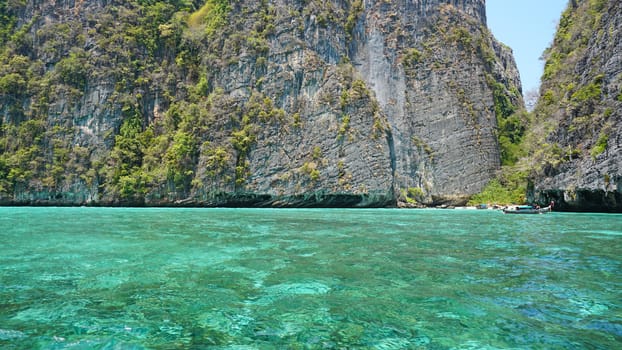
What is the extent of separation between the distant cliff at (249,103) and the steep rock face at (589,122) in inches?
626

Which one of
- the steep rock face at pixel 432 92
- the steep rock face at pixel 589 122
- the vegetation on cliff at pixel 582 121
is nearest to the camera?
the steep rock face at pixel 589 122

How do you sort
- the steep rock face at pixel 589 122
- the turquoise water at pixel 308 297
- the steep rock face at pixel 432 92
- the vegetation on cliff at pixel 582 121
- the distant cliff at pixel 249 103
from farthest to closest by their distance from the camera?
1. the steep rock face at pixel 432 92
2. the distant cliff at pixel 249 103
3. the vegetation on cliff at pixel 582 121
4. the steep rock face at pixel 589 122
5. the turquoise water at pixel 308 297

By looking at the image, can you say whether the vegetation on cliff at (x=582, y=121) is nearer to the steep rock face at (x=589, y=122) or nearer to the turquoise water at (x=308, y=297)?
the steep rock face at (x=589, y=122)

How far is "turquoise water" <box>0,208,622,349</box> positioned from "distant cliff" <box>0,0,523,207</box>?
113ft

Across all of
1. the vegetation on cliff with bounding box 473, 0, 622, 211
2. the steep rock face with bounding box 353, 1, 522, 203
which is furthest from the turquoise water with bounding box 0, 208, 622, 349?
the steep rock face with bounding box 353, 1, 522, 203

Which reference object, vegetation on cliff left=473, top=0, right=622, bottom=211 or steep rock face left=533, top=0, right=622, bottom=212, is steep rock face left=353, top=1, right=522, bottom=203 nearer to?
vegetation on cliff left=473, top=0, right=622, bottom=211

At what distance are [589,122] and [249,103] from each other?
34.2 metres

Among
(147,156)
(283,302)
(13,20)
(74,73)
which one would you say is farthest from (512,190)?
(13,20)

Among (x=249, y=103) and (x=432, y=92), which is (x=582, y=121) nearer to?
(x=432, y=92)

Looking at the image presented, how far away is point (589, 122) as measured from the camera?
29.8 m

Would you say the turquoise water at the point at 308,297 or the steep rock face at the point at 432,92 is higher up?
the steep rock face at the point at 432,92

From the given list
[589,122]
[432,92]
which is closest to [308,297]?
[589,122]

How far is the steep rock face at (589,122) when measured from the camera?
2705cm

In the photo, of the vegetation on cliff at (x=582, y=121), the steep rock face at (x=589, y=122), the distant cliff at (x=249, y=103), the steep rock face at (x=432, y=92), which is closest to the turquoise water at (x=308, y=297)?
the steep rock face at (x=589, y=122)
